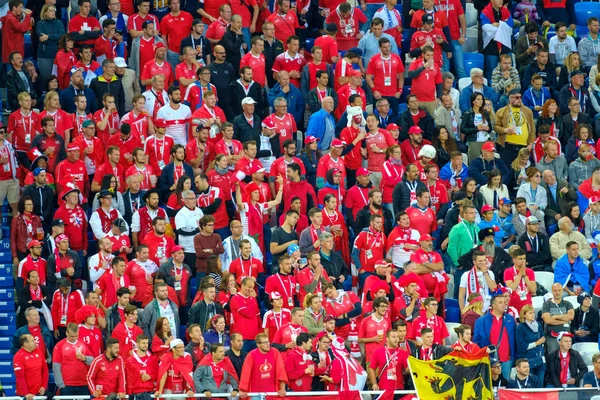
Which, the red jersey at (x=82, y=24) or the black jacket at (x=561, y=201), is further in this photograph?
the red jersey at (x=82, y=24)

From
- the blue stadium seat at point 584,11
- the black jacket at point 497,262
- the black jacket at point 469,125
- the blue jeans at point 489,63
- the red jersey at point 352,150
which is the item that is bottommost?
the black jacket at point 497,262

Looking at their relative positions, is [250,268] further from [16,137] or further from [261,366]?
[16,137]

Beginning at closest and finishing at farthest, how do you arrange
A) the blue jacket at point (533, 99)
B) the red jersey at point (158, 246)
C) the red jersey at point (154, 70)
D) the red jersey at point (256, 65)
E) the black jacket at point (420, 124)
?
1. the red jersey at point (158, 246)
2. the black jacket at point (420, 124)
3. the red jersey at point (154, 70)
4. the red jersey at point (256, 65)
5. the blue jacket at point (533, 99)

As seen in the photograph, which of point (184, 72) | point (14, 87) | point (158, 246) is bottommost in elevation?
point (158, 246)

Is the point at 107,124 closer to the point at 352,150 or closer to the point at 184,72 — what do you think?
the point at 184,72

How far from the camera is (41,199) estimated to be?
71.8 ft

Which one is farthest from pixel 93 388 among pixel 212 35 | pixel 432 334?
pixel 212 35

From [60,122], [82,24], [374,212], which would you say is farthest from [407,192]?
[82,24]

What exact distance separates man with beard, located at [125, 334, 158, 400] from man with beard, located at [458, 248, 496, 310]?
4330 mm

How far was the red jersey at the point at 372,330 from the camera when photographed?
19484 mm

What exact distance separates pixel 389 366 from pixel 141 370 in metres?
3.09

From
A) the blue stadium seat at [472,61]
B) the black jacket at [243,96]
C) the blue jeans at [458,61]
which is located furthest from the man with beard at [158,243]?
the blue stadium seat at [472,61]

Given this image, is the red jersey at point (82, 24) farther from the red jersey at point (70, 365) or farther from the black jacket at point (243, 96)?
the red jersey at point (70, 365)

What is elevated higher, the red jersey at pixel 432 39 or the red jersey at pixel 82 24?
the red jersey at pixel 82 24
